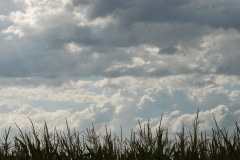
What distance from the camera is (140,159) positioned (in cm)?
1124

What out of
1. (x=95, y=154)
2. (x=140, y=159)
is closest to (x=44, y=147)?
(x=95, y=154)

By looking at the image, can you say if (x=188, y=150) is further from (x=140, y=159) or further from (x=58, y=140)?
(x=58, y=140)

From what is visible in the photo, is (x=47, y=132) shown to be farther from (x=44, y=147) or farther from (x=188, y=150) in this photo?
(x=188, y=150)

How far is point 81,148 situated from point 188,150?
2.96 metres

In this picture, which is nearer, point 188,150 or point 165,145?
point 188,150

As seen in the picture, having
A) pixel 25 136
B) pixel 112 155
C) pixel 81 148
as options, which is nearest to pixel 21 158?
pixel 25 136

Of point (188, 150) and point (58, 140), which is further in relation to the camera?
point (58, 140)

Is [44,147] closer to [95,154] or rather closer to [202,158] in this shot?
[95,154]

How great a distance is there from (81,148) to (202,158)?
327 centimetres

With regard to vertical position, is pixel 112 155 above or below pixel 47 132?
below

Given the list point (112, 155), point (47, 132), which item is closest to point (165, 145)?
point (112, 155)

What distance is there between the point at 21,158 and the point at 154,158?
3444 millimetres

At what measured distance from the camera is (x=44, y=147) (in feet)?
38.9

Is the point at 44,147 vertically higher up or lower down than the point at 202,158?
higher up
